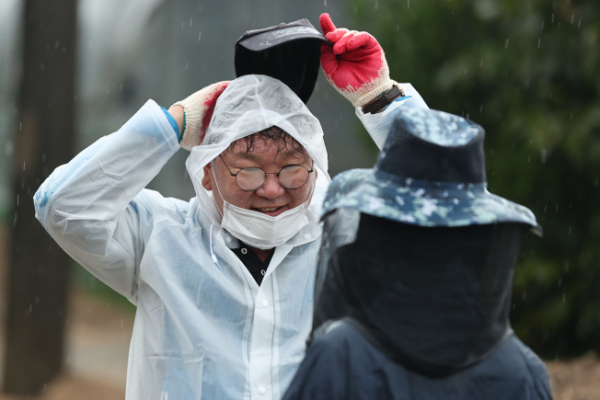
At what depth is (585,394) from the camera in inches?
189

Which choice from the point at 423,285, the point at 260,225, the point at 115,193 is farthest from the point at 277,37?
the point at 423,285

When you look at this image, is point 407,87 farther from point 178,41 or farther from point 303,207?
point 178,41

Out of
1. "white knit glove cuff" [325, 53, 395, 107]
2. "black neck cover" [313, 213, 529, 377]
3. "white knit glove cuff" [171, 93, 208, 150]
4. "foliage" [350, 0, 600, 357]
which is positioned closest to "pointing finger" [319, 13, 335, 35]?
"white knit glove cuff" [325, 53, 395, 107]

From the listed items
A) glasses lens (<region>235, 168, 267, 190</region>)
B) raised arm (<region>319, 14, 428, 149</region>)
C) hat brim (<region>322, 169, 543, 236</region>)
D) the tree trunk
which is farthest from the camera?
the tree trunk

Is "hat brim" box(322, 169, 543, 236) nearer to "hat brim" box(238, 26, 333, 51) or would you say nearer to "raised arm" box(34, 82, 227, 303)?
"hat brim" box(238, 26, 333, 51)

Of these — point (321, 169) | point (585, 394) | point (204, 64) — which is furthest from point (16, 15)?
point (585, 394)

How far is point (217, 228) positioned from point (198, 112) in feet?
1.62

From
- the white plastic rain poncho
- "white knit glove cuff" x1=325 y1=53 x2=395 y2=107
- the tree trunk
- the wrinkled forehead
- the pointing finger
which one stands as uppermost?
the pointing finger

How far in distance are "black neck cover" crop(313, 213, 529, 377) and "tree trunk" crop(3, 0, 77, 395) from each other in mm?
5452

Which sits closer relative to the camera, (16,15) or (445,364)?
(445,364)

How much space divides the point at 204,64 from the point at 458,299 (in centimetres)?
926

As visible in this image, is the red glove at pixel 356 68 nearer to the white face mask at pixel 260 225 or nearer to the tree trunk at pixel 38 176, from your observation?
the white face mask at pixel 260 225

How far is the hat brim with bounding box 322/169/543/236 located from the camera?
4.74 ft

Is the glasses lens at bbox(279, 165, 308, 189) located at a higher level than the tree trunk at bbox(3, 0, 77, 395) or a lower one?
higher
